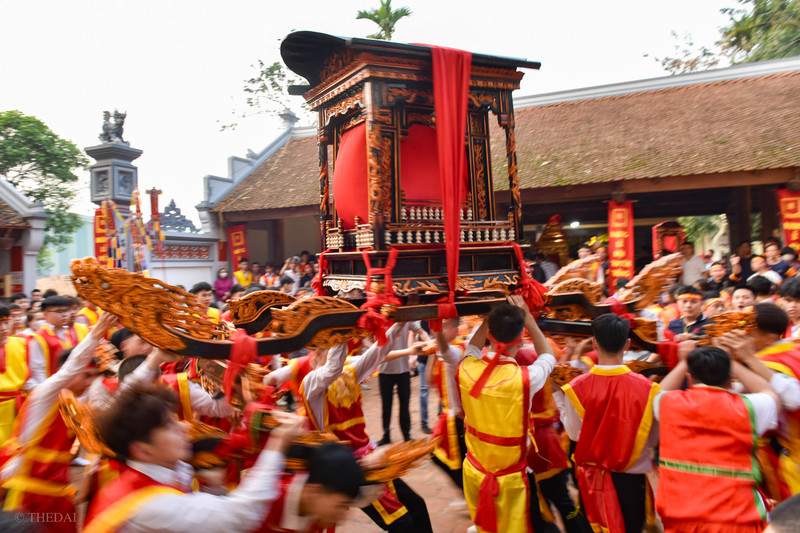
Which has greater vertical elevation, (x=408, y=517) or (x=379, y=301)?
(x=379, y=301)

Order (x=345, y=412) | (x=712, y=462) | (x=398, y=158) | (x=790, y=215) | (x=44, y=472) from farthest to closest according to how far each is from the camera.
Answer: (x=790, y=215) → (x=345, y=412) → (x=398, y=158) → (x=44, y=472) → (x=712, y=462)

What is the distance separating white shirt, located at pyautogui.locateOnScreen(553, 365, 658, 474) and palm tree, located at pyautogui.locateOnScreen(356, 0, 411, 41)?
1735 cm

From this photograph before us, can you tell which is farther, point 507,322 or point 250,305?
point 250,305

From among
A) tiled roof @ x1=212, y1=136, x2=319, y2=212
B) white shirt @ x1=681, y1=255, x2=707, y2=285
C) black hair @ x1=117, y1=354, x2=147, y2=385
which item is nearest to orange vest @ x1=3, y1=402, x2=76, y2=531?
black hair @ x1=117, y1=354, x2=147, y2=385

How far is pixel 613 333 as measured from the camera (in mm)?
2766

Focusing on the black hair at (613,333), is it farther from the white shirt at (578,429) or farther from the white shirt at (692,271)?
the white shirt at (692,271)

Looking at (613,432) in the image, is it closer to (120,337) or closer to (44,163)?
(120,337)

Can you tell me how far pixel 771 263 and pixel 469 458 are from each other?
22.1 feet

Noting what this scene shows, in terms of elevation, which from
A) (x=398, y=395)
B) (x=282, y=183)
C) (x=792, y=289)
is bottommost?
(x=398, y=395)

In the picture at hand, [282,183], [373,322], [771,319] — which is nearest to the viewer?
[373,322]

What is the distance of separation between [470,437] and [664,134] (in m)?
9.37

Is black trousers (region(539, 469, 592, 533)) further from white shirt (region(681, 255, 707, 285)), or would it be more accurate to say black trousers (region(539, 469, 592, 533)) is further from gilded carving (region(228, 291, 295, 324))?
white shirt (region(681, 255, 707, 285))

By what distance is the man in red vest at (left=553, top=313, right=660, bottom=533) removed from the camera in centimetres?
272

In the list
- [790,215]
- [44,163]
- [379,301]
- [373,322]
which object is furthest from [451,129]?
[44,163]
